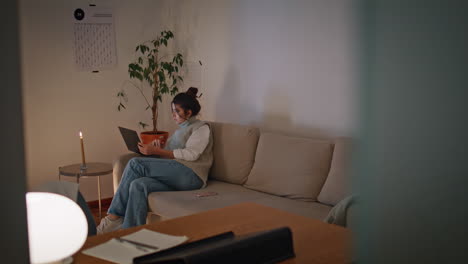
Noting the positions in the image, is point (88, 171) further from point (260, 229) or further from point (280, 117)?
point (260, 229)

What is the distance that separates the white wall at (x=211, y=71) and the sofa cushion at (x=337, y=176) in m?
0.34

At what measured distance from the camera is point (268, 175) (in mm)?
3389

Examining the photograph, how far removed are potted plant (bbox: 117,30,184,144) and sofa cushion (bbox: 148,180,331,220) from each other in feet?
3.55

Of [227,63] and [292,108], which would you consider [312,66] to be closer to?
[292,108]

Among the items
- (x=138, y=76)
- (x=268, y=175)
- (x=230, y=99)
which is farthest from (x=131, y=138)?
(x=268, y=175)

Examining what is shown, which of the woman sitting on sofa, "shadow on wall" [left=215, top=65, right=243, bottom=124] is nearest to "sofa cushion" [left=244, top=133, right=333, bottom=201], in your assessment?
the woman sitting on sofa

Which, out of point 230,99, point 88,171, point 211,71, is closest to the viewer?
point 88,171

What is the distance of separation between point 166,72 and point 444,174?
4634 mm

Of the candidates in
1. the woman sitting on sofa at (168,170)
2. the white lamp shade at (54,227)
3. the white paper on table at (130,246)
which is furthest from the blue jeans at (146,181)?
the white lamp shade at (54,227)

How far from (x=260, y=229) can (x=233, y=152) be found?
70.4 inches

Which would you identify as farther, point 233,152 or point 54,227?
point 233,152

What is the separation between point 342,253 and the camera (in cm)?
160

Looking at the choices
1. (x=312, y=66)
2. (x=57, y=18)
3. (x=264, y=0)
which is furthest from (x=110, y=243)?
(x=57, y=18)

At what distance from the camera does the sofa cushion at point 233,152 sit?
360 centimetres
